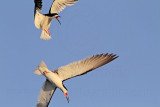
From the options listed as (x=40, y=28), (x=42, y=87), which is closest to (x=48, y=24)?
(x=40, y=28)

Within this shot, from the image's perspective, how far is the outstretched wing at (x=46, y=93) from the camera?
17.6 m

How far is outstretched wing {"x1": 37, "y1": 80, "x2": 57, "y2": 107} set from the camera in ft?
57.7

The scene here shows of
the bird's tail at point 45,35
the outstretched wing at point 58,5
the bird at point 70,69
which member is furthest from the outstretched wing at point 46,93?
the outstretched wing at point 58,5

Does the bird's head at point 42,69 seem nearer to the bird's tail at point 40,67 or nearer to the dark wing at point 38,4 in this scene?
the bird's tail at point 40,67

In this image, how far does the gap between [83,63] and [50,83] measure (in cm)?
208

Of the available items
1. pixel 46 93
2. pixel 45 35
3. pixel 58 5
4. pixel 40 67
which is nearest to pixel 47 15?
pixel 45 35

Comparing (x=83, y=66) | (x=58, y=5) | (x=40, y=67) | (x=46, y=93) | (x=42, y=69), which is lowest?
(x=83, y=66)

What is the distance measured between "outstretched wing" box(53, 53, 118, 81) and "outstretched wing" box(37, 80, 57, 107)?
0.99 metres

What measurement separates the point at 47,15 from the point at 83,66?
25.5 feet

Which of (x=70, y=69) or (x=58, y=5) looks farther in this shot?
(x=58, y=5)

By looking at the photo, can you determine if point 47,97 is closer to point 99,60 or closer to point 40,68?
point 40,68

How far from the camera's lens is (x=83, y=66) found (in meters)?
16.5

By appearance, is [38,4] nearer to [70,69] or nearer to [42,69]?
[42,69]

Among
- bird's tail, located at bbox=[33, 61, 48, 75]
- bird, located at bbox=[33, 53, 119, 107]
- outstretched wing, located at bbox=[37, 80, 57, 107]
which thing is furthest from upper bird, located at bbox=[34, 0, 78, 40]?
bird's tail, located at bbox=[33, 61, 48, 75]
